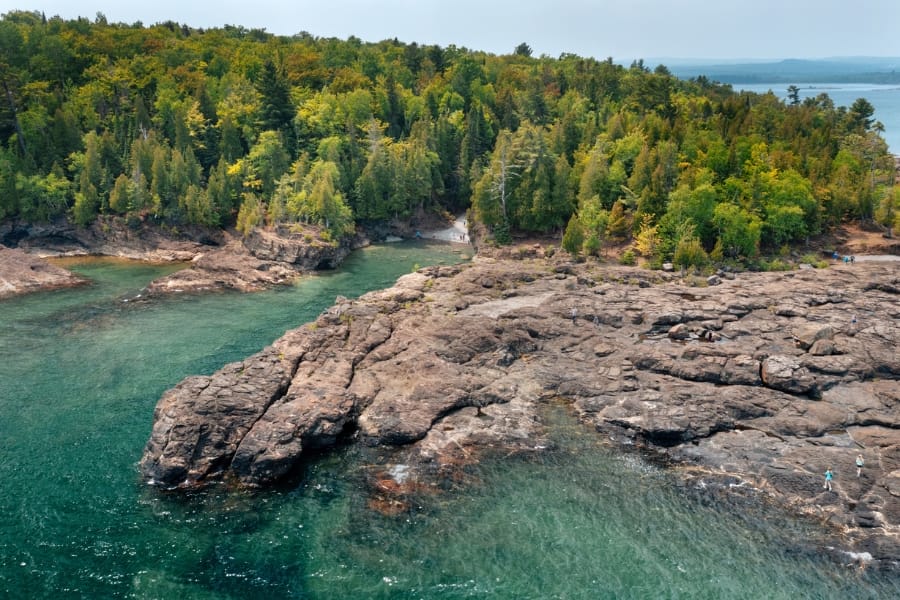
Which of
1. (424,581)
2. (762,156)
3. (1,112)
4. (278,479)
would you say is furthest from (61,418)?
(762,156)

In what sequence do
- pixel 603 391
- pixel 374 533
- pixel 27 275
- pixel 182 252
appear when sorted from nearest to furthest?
pixel 374 533 → pixel 603 391 → pixel 27 275 → pixel 182 252

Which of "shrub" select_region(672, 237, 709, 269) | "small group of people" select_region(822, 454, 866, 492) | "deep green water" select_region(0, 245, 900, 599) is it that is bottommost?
"deep green water" select_region(0, 245, 900, 599)

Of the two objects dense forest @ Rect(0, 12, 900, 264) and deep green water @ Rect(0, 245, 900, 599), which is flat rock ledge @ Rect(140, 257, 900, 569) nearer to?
deep green water @ Rect(0, 245, 900, 599)

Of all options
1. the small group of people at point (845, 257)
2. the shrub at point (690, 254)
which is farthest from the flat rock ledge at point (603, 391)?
the small group of people at point (845, 257)

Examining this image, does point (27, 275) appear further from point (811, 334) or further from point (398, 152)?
point (811, 334)

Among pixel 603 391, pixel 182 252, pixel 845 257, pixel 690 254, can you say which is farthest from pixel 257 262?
pixel 845 257

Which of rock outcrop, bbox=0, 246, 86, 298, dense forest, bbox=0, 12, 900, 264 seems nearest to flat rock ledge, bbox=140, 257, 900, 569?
dense forest, bbox=0, 12, 900, 264

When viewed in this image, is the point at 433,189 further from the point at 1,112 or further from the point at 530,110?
the point at 1,112
